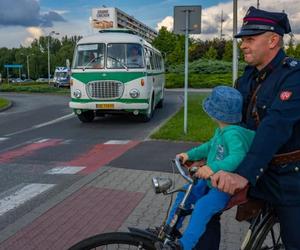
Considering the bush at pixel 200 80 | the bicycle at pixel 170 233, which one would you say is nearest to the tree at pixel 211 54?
the bush at pixel 200 80

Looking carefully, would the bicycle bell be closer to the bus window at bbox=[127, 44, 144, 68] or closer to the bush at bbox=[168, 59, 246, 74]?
the bus window at bbox=[127, 44, 144, 68]

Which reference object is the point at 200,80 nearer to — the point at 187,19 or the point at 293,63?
the point at 187,19

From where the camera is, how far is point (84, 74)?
574 inches

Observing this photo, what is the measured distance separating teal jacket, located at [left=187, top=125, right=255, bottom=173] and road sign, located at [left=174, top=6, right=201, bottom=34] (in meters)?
9.45

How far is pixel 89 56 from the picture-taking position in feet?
48.9

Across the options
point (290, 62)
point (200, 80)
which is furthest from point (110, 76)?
point (200, 80)

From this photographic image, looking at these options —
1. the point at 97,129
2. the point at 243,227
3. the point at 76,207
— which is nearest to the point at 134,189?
the point at 76,207

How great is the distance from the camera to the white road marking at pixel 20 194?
597cm

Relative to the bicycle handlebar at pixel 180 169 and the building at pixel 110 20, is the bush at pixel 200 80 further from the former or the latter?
the bicycle handlebar at pixel 180 169

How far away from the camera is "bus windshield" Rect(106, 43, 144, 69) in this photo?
48.2 ft

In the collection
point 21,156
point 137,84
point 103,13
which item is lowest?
point 21,156

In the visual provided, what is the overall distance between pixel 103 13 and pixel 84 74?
8325 cm

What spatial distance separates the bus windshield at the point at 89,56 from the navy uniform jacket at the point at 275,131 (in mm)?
12275

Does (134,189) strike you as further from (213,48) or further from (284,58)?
(213,48)
